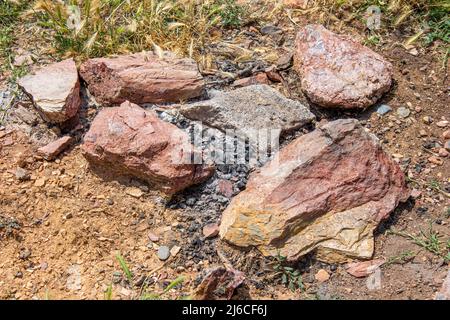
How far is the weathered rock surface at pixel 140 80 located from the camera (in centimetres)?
372

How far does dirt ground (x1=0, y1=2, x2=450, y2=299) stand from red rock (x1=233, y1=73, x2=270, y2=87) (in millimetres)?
174

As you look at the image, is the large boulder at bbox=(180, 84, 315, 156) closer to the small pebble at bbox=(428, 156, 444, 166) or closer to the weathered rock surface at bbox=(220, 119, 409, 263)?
the weathered rock surface at bbox=(220, 119, 409, 263)

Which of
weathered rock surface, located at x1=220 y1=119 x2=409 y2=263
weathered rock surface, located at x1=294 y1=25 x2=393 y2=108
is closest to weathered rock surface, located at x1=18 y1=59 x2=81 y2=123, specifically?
weathered rock surface, located at x1=220 y1=119 x2=409 y2=263

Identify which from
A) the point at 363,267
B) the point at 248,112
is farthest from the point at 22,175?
the point at 363,267

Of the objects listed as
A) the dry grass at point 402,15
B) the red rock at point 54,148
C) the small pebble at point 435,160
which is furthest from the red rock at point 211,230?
the dry grass at point 402,15

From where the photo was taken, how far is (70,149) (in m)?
3.74

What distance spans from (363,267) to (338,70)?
1225 millimetres

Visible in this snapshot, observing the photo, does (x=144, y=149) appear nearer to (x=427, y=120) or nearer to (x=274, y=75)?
(x=274, y=75)

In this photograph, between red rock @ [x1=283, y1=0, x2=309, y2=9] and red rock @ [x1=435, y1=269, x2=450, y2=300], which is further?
red rock @ [x1=283, y1=0, x2=309, y2=9]

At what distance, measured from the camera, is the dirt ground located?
10.5 ft

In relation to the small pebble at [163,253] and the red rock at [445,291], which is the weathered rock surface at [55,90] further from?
the red rock at [445,291]

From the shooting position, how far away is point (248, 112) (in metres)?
3.71

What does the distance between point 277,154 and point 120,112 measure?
0.90m

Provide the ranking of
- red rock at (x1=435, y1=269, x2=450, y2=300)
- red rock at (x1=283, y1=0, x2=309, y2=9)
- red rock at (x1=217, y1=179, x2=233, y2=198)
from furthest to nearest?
red rock at (x1=283, y1=0, x2=309, y2=9)
red rock at (x1=217, y1=179, x2=233, y2=198)
red rock at (x1=435, y1=269, x2=450, y2=300)
